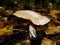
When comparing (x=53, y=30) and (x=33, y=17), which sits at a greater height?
(x=33, y=17)

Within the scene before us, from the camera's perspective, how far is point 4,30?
9.70 feet

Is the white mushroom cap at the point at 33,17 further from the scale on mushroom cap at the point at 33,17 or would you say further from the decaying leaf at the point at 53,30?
the decaying leaf at the point at 53,30

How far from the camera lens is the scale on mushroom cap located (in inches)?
118

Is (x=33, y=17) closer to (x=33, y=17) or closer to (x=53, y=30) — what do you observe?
(x=33, y=17)

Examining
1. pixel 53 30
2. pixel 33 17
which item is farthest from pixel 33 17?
pixel 53 30

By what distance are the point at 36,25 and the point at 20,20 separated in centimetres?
24

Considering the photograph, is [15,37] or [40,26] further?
[40,26]

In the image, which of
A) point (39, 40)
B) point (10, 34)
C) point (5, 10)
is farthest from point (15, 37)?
point (5, 10)

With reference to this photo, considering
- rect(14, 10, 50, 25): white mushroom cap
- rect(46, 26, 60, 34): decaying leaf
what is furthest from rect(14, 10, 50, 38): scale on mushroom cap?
rect(46, 26, 60, 34): decaying leaf

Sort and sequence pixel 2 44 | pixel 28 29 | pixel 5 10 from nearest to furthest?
1. pixel 2 44
2. pixel 28 29
3. pixel 5 10

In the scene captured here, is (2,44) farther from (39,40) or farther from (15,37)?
(39,40)

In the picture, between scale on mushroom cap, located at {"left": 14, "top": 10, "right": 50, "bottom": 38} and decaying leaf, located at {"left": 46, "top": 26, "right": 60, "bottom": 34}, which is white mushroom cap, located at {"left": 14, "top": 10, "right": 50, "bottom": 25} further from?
decaying leaf, located at {"left": 46, "top": 26, "right": 60, "bottom": 34}

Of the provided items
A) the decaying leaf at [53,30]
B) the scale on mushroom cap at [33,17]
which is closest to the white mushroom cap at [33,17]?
the scale on mushroom cap at [33,17]

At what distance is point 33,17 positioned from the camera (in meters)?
3.10
